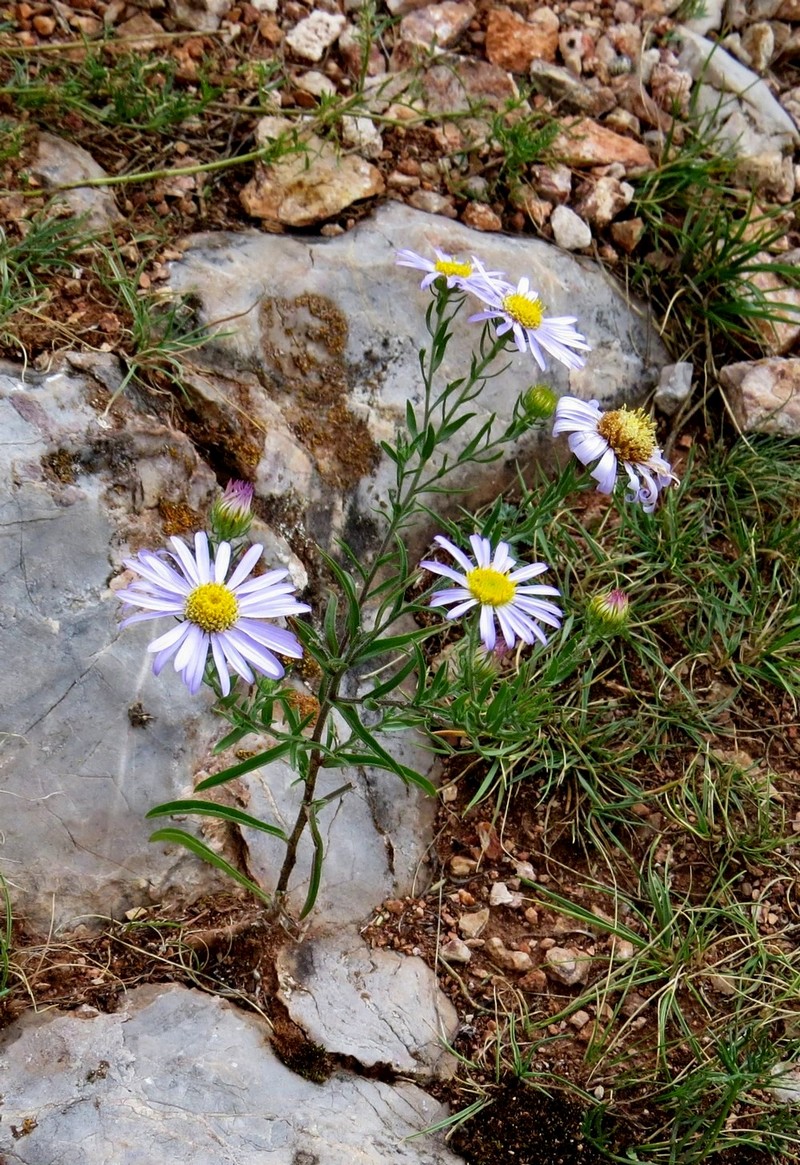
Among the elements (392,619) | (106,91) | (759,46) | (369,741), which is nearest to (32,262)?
(106,91)

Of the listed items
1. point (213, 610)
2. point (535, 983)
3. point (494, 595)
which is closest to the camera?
point (213, 610)

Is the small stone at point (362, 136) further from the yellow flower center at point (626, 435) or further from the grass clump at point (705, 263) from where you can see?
the yellow flower center at point (626, 435)

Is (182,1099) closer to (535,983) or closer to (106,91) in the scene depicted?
(535,983)

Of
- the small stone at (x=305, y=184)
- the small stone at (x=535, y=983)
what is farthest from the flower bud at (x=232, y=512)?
the small stone at (x=305, y=184)

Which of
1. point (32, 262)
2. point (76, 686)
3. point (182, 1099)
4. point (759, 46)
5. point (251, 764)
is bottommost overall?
point (182, 1099)

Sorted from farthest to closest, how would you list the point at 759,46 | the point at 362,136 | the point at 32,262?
the point at 759,46
the point at 362,136
the point at 32,262

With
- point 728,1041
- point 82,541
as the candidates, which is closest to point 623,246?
point 82,541

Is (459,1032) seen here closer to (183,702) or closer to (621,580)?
(183,702)
